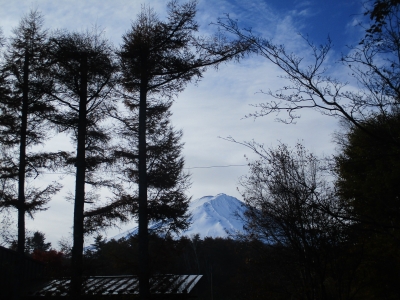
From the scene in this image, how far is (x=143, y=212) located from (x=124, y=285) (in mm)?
6034

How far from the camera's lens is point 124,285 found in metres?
16.3

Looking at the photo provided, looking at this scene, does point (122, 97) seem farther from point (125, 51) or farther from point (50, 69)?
point (50, 69)

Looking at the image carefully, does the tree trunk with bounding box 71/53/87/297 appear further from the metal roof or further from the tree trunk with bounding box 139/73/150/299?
the tree trunk with bounding box 139/73/150/299

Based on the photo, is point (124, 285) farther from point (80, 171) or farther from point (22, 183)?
point (22, 183)

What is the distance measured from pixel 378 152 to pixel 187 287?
960 cm

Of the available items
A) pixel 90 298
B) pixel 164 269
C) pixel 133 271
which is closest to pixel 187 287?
pixel 164 269

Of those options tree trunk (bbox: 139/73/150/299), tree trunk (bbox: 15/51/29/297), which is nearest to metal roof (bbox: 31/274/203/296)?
tree trunk (bbox: 139/73/150/299)

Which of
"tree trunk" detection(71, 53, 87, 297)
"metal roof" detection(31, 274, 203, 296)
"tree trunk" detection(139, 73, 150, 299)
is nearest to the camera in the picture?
"tree trunk" detection(139, 73, 150, 299)

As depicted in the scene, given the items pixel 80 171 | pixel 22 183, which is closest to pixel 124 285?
pixel 80 171

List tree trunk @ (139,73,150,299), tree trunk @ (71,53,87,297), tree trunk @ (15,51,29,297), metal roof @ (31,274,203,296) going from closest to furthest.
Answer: tree trunk @ (139,73,150,299)
metal roof @ (31,274,203,296)
tree trunk @ (71,53,87,297)
tree trunk @ (15,51,29,297)

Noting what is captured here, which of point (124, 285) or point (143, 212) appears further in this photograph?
point (124, 285)

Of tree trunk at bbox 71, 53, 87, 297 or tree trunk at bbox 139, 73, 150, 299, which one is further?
tree trunk at bbox 71, 53, 87, 297

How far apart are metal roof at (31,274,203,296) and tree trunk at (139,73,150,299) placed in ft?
2.72

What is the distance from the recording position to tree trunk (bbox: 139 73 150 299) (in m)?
11.1
